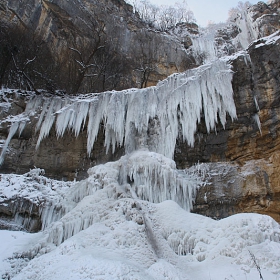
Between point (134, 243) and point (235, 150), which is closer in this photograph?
point (134, 243)

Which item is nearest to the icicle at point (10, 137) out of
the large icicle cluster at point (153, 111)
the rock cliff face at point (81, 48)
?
the large icicle cluster at point (153, 111)

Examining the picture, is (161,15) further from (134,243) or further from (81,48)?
(134,243)

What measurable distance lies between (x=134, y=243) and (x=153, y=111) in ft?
17.2

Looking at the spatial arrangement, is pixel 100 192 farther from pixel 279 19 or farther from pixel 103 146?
pixel 279 19

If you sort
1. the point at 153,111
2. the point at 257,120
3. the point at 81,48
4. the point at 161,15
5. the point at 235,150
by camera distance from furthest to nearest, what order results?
the point at 161,15, the point at 81,48, the point at 153,111, the point at 235,150, the point at 257,120

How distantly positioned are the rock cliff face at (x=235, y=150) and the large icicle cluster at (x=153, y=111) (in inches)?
12.1

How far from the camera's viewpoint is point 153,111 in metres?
9.69

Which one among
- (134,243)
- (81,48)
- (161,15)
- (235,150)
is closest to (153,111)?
(235,150)

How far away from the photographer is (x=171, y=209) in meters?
6.23

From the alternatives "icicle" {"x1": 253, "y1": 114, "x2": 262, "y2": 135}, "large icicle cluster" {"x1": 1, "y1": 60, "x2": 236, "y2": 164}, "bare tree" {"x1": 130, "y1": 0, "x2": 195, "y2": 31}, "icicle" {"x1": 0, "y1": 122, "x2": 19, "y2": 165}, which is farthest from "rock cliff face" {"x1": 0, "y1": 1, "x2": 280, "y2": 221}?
"bare tree" {"x1": 130, "y1": 0, "x2": 195, "y2": 31}

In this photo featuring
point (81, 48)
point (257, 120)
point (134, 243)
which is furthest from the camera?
point (81, 48)

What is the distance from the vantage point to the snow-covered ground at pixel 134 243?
175 inches

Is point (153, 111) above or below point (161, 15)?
below

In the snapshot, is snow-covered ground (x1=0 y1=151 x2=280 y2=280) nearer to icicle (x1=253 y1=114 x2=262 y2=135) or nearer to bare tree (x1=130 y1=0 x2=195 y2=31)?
icicle (x1=253 y1=114 x2=262 y2=135)
